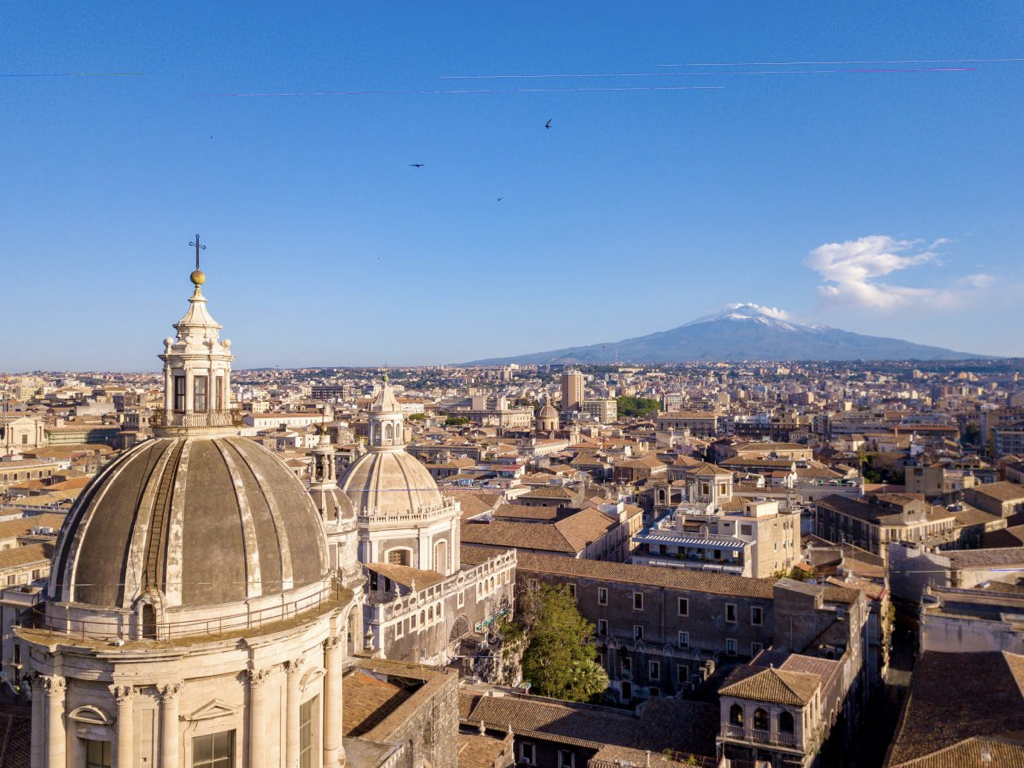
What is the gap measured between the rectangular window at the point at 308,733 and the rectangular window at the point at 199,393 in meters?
5.93

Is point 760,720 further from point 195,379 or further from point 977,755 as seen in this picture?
point 195,379

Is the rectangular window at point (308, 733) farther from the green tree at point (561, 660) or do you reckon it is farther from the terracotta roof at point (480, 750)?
the green tree at point (561, 660)

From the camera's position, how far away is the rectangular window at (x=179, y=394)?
16406 mm

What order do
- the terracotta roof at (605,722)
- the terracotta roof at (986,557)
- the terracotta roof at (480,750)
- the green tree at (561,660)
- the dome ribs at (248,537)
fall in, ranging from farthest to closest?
the terracotta roof at (986,557) < the green tree at (561,660) < the terracotta roof at (605,722) < the terracotta roof at (480,750) < the dome ribs at (248,537)

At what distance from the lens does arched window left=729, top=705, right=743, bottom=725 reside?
88.6ft

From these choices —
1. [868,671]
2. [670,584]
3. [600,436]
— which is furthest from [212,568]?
[600,436]

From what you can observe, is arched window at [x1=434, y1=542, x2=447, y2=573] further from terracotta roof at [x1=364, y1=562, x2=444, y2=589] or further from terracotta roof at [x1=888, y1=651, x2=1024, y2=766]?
terracotta roof at [x1=888, y1=651, x2=1024, y2=766]

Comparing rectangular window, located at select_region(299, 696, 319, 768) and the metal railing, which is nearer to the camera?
rectangular window, located at select_region(299, 696, 319, 768)

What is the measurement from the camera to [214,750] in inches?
568

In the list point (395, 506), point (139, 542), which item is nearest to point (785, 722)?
point (395, 506)

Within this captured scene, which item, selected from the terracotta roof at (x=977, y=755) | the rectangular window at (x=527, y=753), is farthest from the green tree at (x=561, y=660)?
the terracotta roof at (x=977, y=755)

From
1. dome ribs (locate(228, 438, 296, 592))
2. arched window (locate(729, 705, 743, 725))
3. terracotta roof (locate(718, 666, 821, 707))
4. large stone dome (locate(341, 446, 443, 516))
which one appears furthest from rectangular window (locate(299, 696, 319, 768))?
large stone dome (locate(341, 446, 443, 516))

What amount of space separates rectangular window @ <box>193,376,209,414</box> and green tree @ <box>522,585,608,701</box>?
2321 centimetres

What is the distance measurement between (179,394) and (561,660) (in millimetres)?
23710
